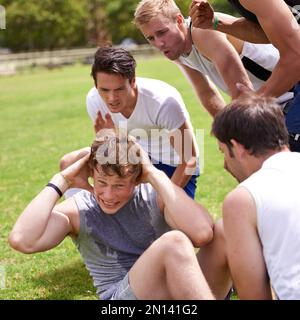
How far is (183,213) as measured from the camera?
3.34 metres

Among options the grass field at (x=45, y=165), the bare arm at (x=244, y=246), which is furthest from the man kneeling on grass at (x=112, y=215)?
the grass field at (x=45, y=165)

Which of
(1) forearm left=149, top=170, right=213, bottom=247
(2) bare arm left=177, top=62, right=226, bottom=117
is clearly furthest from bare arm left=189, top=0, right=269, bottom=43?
(1) forearm left=149, top=170, right=213, bottom=247

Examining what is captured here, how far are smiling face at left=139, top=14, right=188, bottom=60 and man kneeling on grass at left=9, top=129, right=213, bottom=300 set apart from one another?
93 centimetres

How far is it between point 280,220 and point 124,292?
962mm

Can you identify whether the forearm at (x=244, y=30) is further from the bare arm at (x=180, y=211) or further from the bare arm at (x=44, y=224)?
the bare arm at (x=44, y=224)

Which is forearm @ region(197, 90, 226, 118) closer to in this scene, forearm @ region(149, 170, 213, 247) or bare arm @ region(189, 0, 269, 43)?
bare arm @ region(189, 0, 269, 43)

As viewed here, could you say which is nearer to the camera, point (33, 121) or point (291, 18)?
point (291, 18)

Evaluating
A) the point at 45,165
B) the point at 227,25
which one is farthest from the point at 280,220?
the point at 45,165

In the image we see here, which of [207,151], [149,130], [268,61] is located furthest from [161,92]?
[207,151]

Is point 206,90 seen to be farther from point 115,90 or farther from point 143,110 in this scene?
point 115,90

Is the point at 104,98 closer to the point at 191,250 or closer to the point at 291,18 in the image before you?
the point at 291,18

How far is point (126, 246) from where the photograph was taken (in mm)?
3531

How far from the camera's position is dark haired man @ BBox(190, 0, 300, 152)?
350 centimetres

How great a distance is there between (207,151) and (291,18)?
608 cm
